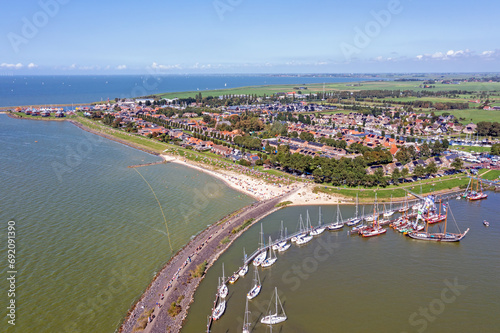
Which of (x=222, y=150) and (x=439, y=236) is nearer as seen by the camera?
(x=439, y=236)

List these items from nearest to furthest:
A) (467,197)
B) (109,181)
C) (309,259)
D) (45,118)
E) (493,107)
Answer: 1. (309,259)
2. (467,197)
3. (109,181)
4. (45,118)
5. (493,107)

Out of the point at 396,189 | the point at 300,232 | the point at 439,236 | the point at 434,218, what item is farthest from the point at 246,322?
the point at 396,189

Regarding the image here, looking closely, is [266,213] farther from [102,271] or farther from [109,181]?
[109,181]

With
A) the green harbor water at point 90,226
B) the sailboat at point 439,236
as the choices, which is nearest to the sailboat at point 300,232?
the green harbor water at point 90,226

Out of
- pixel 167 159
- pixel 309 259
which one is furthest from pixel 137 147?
pixel 309 259

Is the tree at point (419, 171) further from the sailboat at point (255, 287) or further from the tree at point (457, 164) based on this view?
the sailboat at point (255, 287)

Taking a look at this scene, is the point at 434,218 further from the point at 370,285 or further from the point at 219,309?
the point at 219,309
